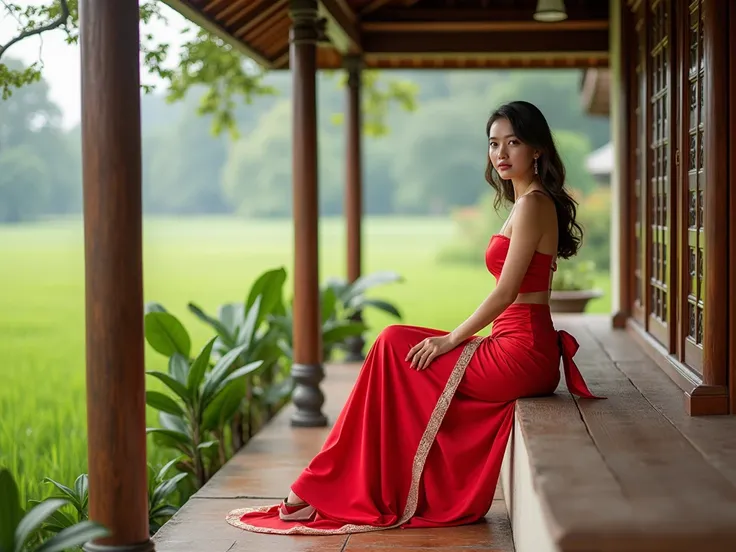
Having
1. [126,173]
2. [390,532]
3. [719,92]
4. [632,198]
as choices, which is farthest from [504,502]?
[632,198]

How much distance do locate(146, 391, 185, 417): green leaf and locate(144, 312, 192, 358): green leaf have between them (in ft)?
0.86

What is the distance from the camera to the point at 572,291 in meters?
8.02

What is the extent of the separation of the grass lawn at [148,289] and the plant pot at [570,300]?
125 inches

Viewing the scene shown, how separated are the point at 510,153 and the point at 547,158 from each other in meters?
0.13

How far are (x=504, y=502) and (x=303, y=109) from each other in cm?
234

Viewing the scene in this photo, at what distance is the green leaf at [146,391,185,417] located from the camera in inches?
174

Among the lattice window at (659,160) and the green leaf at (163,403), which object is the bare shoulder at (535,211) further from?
the green leaf at (163,403)

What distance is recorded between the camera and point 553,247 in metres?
3.40

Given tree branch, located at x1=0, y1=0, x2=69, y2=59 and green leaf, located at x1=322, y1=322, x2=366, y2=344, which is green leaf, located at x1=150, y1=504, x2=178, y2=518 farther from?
green leaf, located at x1=322, y1=322, x2=366, y2=344

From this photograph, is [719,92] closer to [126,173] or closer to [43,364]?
[126,173]

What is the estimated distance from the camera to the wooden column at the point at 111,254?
2.64 meters

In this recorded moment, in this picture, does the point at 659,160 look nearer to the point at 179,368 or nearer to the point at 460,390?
the point at 460,390

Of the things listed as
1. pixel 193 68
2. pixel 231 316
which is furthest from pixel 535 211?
pixel 193 68


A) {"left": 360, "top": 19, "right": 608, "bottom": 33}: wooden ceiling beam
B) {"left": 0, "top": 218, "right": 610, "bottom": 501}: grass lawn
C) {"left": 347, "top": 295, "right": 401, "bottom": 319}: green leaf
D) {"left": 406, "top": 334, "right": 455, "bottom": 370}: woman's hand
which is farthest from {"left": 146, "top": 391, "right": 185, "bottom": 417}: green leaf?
{"left": 360, "top": 19, "right": 608, "bottom": 33}: wooden ceiling beam
